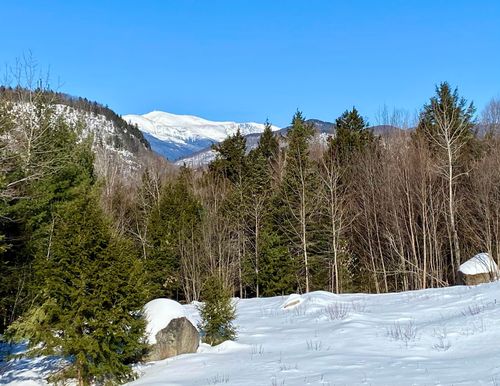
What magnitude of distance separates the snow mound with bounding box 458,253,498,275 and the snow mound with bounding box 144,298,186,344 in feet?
44.2

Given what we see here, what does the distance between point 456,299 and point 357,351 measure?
19.6ft

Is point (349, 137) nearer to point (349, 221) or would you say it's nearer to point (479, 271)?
point (349, 221)

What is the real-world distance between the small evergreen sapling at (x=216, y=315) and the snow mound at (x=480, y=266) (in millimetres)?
12268

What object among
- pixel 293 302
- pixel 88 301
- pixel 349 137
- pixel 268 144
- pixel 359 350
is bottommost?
pixel 359 350

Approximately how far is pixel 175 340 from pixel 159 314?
0.77 metres

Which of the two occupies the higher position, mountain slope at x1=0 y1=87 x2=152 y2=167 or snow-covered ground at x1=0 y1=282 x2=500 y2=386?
mountain slope at x1=0 y1=87 x2=152 y2=167

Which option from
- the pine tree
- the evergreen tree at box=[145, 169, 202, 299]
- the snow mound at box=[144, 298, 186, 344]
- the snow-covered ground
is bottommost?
the snow-covered ground

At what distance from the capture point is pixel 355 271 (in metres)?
31.3

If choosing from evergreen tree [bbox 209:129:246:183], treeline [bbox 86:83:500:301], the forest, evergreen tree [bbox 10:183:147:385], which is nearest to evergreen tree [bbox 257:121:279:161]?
evergreen tree [bbox 209:129:246:183]

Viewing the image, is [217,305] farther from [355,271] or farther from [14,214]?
[355,271]

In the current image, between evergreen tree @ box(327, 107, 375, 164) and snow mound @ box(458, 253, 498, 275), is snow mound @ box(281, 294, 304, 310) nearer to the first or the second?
snow mound @ box(458, 253, 498, 275)

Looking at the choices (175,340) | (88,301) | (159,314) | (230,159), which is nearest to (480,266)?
(175,340)

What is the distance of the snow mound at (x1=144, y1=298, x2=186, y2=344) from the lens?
10.8 m

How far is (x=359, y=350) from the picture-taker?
30.4 ft
